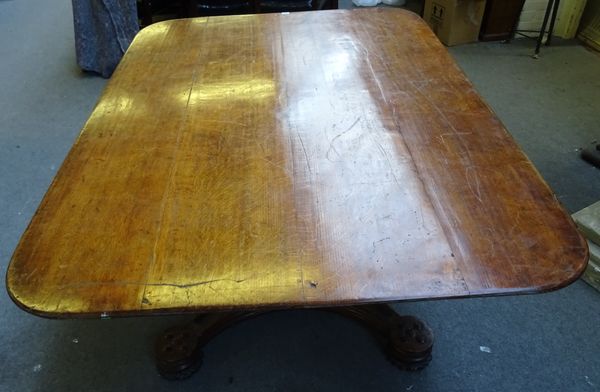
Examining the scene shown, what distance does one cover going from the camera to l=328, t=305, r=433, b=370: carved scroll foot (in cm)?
133

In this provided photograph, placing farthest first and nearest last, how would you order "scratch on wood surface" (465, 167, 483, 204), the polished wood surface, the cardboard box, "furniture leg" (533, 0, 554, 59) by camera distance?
the cardboard box → "furniture leg" (533, 0, 554, 59) → "scratch on wood surface" (465, 167, 483, 204) → the polished wood surface

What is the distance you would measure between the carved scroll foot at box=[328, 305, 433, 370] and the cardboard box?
2402 mm

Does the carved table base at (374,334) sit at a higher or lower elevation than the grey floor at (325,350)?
higher

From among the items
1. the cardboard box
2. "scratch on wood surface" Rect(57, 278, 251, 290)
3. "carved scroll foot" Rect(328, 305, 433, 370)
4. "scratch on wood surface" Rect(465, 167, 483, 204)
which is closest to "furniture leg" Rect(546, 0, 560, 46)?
the cardboard box

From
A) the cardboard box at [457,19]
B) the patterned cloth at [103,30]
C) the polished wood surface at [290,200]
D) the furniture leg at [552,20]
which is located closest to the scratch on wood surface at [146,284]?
the polished wood surface at [290,200]

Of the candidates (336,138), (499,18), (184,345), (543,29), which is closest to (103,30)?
(184,345)

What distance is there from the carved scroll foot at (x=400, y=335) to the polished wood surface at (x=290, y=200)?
0.59m

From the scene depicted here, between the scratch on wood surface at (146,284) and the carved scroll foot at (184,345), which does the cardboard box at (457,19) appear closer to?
the carved scroll foot at (184,345)

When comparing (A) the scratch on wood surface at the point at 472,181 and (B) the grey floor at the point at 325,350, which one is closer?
(A) the scratch on wood surface at the point at 472,181

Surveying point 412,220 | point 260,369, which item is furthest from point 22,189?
point 412,220

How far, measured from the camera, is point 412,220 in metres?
0.84

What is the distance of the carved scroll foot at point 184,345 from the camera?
1.33 m

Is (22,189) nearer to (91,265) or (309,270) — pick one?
(91,265)

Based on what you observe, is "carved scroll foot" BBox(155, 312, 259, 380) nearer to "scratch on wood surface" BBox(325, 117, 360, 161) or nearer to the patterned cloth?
"scratch on wood surface" BBox(325, 117, 360, 161)
